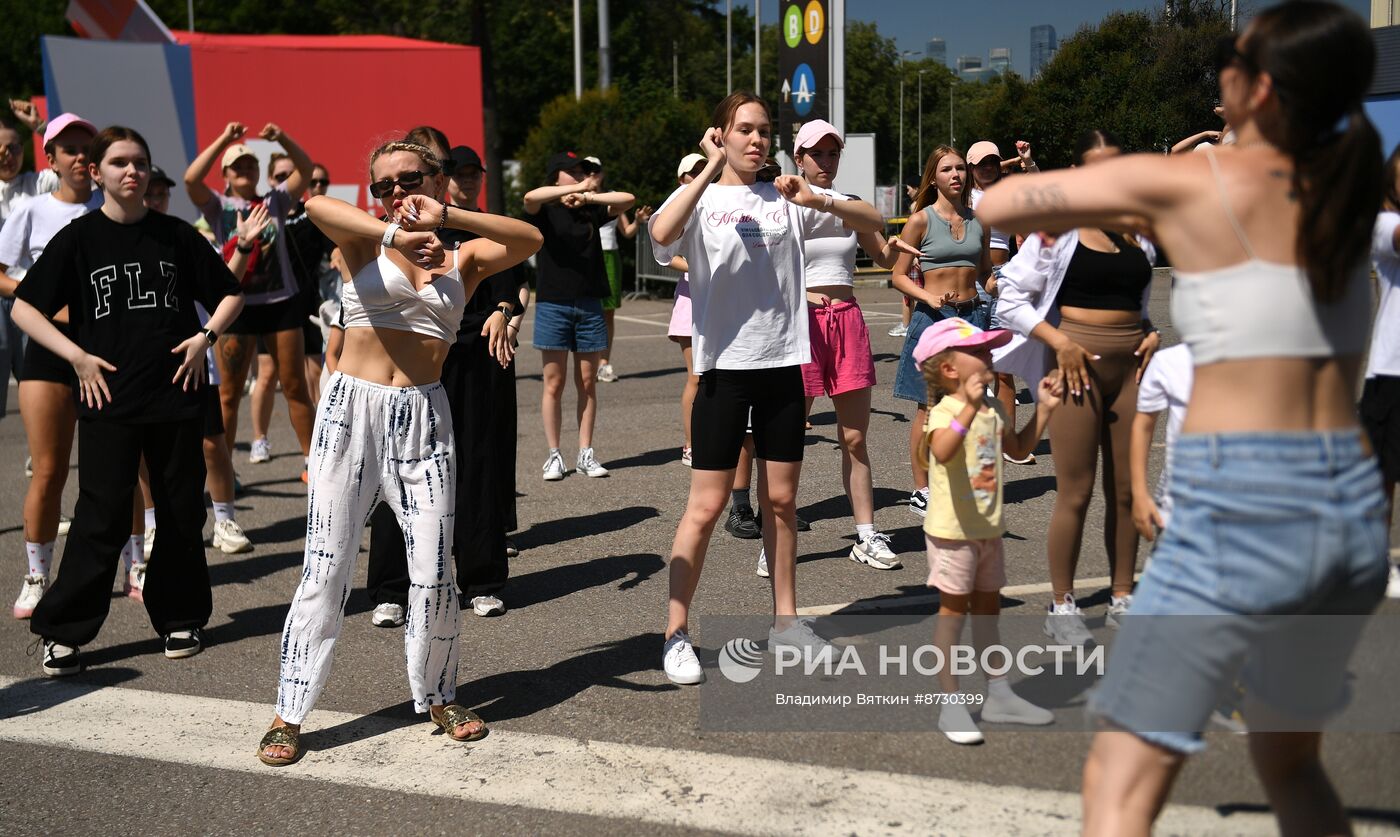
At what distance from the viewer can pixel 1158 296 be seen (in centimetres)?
582

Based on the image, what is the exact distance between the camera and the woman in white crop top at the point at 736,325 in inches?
206

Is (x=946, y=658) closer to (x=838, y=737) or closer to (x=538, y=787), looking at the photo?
(x=838, y=737)

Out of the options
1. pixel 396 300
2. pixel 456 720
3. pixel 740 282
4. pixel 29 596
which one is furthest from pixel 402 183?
pixel 29 596

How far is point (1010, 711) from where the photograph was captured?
→ 461 centimetres

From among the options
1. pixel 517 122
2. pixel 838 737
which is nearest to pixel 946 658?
pixel 838 737

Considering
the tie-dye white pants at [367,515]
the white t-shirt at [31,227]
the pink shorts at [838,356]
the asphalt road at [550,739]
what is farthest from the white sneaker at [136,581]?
the pink shorts at [838,356]

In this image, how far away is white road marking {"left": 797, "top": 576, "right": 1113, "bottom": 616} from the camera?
617 cm

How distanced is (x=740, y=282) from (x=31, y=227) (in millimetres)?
3954

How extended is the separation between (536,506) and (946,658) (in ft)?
15.0

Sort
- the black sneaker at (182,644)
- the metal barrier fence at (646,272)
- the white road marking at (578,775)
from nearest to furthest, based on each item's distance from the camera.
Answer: the white road marking at (578,775) < the black sneaker at (182,644) < the metal barrier fence at (646,272)

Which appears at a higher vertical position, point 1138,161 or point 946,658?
point 1138,161

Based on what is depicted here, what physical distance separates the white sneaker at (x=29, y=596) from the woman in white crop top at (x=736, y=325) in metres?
3.35

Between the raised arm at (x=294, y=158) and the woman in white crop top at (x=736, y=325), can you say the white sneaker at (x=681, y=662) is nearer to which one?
the woman in white crop top at (x=736, y=325)

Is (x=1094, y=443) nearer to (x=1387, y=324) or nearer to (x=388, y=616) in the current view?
(x=1387, y=324)
